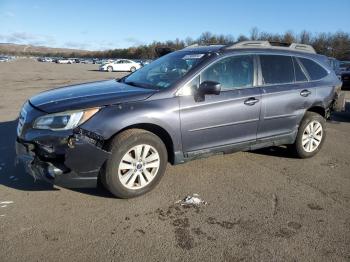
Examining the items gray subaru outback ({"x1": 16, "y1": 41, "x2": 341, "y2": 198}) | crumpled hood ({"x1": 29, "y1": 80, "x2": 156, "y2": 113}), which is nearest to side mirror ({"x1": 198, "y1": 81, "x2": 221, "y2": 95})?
gray subaru outback ({"x1": 16, "y1": 41, "x2": 341, "y2": 198})

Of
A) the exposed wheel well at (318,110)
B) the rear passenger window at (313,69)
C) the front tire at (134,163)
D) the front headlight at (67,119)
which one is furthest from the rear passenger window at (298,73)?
the front headlight at (67,119)

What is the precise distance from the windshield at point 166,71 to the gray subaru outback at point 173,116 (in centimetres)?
2

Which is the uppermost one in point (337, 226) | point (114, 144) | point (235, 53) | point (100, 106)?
point (235, 53)

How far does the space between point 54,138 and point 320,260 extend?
112 inches

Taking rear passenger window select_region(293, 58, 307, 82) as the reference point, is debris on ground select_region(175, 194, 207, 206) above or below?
below

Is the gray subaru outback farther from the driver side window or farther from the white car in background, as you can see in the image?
the white car in background

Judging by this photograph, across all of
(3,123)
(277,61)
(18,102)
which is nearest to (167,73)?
(277,61)

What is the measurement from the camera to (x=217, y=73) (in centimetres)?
505

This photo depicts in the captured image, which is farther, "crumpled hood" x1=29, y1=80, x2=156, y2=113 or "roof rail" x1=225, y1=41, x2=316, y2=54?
"roof rail" x1=225, y1=41, x2=316, y2=54

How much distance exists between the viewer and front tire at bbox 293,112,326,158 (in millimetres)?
6062

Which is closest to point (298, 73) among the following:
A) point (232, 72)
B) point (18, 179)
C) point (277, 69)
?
point (277, 69)

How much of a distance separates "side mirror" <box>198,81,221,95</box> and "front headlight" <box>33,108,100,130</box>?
1.31 meters

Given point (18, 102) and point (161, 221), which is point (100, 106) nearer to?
point (161, 221)

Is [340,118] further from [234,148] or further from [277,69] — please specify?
[234,148]
